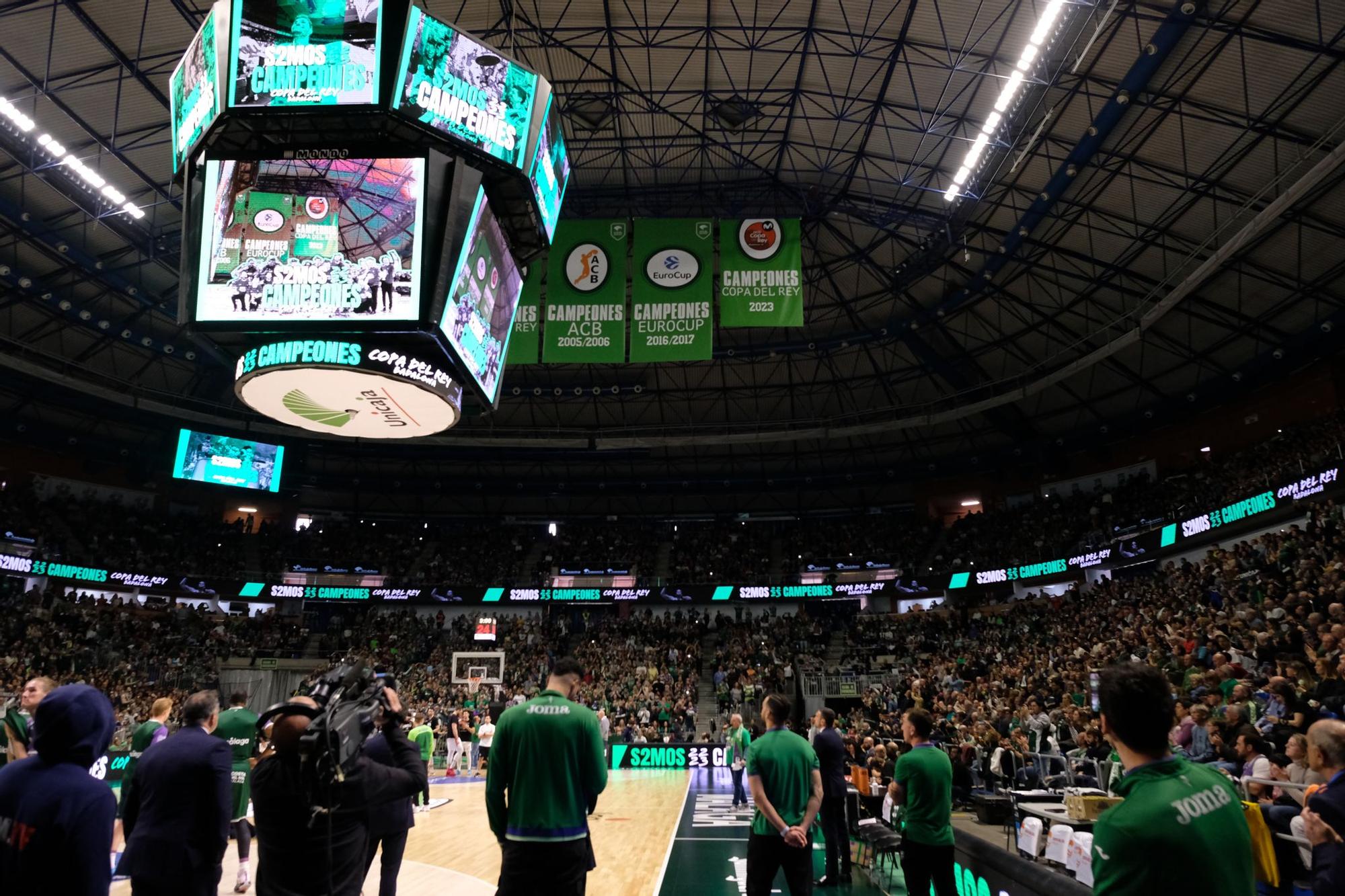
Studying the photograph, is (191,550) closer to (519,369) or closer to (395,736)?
(519,369)

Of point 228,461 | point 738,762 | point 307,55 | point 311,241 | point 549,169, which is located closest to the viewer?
point 307,55

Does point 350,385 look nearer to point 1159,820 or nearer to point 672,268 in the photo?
point 672,268

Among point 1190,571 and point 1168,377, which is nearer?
point 1190,571

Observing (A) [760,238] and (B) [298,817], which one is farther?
(A) [760,238]

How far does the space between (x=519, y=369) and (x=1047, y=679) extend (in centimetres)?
→ 2297

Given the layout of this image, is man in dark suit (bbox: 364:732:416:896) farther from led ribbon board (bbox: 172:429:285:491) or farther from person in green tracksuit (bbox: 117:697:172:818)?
led ribbon board (bbox: 172:429:285:491)

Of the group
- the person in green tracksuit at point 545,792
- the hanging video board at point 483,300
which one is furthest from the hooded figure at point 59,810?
the hanging video board at point 483,300

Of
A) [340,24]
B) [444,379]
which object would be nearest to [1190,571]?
[444,379]

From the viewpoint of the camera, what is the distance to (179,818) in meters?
4.15

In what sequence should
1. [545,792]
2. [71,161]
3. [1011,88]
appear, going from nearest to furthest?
[545,792]
[1011,88]
[71,161]

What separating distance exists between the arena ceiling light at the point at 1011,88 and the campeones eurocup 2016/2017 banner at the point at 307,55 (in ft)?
35.2

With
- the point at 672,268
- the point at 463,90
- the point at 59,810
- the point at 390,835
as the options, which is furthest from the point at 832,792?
the point at 672,268

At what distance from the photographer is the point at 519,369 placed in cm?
3516

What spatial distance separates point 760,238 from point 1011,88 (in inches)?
217
